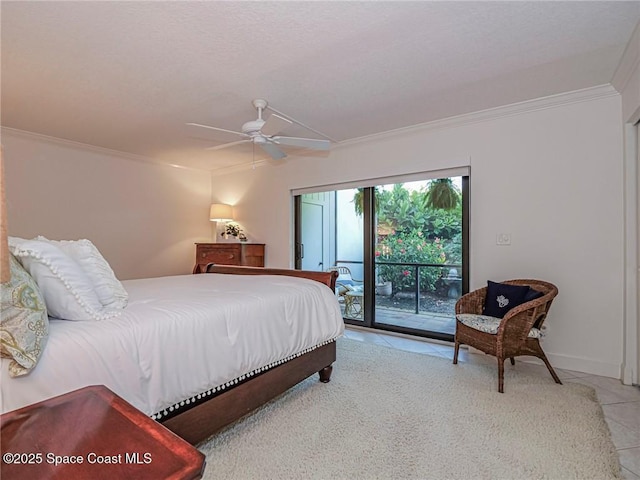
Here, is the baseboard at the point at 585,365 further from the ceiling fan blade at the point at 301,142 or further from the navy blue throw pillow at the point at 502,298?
the ceiling fan blade at the point at 301,142

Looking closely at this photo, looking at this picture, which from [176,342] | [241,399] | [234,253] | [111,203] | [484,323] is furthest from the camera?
[234,253]

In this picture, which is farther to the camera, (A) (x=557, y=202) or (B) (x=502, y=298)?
(A) (x=557, y=202)

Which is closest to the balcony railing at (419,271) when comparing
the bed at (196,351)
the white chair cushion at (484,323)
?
the white chair cushion at (484,323)

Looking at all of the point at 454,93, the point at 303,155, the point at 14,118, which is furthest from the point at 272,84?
the point at 14,118

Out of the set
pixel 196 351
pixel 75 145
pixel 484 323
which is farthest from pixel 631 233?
pixel 75 145

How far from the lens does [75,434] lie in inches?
27.8

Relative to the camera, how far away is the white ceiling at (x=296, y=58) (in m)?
1.90

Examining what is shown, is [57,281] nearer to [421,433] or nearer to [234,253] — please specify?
[421,433]

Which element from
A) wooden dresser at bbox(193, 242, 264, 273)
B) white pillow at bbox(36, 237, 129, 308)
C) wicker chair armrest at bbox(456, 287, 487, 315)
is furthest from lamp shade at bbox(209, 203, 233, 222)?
wicker chair armrest at bbox(456, 287, 487, 315)

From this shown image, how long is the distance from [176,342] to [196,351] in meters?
0.12

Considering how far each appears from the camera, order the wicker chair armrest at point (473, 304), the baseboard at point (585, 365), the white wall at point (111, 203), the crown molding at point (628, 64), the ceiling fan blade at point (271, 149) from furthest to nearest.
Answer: the white wall at point (111, 203) < the wicker chair armrest at point (473, 304) < the ceiling fan blade at point (271, 149) < the baseboard at point (585, 365) < the crown molding at point (628, 64)

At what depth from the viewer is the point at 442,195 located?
379cm

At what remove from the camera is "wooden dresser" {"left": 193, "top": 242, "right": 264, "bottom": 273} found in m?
4.95

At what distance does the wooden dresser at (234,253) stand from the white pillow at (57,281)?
3470 millimetres
